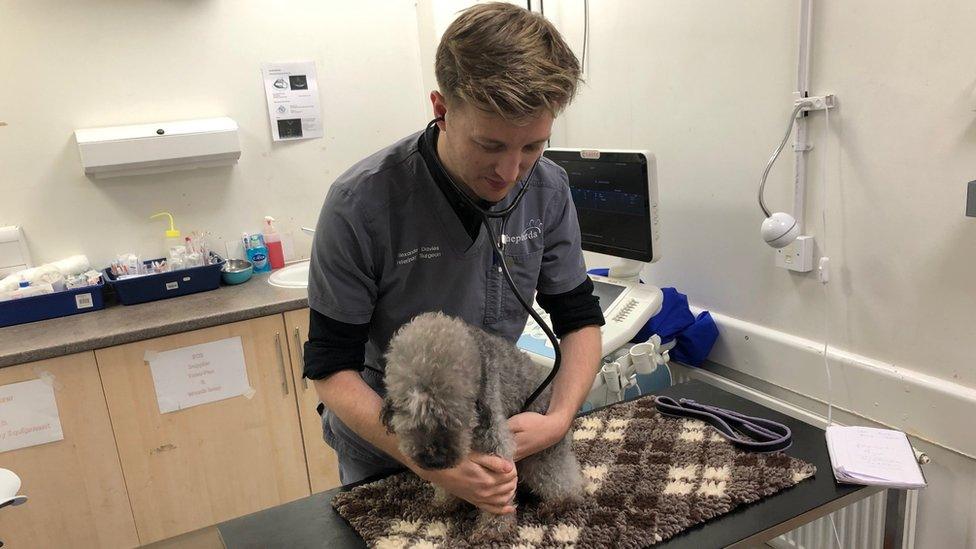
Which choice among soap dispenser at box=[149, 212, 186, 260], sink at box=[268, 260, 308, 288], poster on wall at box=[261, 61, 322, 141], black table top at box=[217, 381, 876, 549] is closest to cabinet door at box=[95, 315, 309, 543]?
sink at box=[268, 260, 308, 288]

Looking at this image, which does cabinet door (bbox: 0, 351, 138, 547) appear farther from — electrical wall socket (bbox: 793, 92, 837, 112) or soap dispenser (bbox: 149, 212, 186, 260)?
electrical wall socket (bbox: 793, 92, 837, 112)

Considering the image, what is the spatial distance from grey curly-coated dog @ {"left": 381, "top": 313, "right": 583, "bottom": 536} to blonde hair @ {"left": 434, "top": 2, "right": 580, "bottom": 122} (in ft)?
1.05

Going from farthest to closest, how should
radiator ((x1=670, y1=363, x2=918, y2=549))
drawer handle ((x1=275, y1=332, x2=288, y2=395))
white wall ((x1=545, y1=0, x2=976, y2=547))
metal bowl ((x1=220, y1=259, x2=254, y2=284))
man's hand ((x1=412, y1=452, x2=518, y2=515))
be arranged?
metal bowl ((x1=220, y1=259, x2=254, y2=284)), drawer handle ((x1=275, y1=332, x2=288, y2=395)), radiator ((x1=670, y1=363, x2=918, y2=549)), white wall ((x1=545, y1=0, x2=976, y2=547)), man's hand ((x1=412, y1=452, x2=518, y2=515))

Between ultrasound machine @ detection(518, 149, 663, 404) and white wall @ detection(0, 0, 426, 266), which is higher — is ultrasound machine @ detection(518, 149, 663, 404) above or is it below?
below

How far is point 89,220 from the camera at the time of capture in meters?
2.62

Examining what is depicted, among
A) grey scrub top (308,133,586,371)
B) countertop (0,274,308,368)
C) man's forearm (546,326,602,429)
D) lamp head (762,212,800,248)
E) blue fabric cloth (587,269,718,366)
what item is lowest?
blue fabric cloth (587,269,718,366)

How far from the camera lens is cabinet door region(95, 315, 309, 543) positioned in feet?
7.30

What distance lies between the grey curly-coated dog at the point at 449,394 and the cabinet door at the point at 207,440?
5.20 ft

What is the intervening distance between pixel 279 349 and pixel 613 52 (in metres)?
1.68

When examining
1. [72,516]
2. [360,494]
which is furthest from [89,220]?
[360,494]

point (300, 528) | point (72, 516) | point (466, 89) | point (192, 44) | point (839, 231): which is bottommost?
point (72, 516)

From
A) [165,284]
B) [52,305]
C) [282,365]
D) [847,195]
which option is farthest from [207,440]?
[847,195]

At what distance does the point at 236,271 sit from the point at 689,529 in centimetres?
217

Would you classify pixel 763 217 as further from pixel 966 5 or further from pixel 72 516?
pixel 72 516
